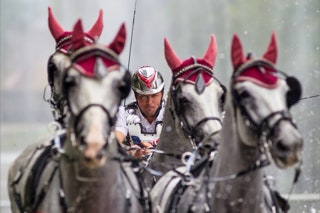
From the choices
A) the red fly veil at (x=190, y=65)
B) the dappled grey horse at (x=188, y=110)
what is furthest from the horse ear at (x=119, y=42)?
the red fly veil at (x=190, y=65)

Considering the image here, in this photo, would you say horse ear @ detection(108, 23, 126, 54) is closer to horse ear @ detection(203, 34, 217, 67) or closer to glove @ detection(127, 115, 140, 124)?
horse ear @ detection(203, 34, 217, 67)

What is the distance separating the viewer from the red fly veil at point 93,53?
8102 millimetres

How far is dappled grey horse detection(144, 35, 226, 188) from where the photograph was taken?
384 inches

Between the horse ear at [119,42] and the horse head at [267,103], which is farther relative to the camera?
the horse ear at [119,42]

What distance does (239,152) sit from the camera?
8.41m

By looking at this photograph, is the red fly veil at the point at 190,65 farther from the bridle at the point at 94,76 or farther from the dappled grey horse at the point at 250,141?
the bridle at the point at 94,76

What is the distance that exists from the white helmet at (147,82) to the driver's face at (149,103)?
0.15 ft

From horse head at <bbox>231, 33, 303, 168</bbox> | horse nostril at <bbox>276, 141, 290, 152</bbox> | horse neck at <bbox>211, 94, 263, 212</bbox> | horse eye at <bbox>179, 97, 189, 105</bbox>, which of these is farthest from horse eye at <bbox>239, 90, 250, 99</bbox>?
horse eye at <bbox>179, 97, 189, 105</bbox>

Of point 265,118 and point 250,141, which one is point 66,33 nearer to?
point 250,141

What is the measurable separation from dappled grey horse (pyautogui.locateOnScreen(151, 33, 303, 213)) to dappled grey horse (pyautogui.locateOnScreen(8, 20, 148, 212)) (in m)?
0.52

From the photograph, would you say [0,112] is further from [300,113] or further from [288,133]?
[288,133]

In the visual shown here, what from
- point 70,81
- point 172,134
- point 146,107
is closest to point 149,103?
point 146,107

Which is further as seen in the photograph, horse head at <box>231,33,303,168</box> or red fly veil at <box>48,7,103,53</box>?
red fly veil at <box>48,7,103,53</box>

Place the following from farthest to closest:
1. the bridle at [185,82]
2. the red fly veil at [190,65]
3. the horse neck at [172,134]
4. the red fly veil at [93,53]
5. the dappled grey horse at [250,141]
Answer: the horse neck at [172,134] < the red fly veil at [190,65] < the bridle at [185,82] < the red fly veil at [93,53] < the dappled grey horse at [250,141]
